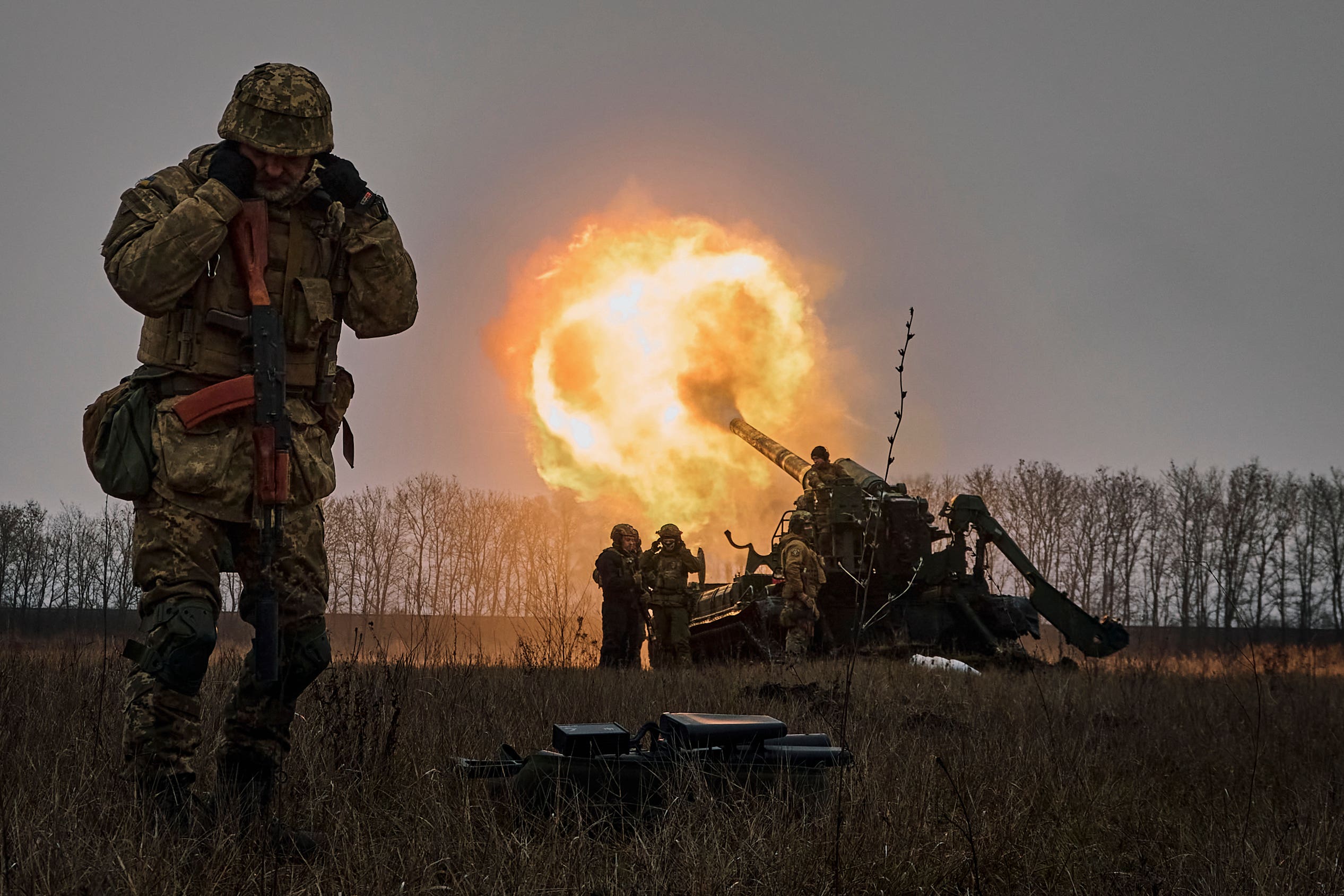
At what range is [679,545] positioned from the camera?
50.0ft

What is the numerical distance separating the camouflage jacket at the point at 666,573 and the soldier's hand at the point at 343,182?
11.6 metres

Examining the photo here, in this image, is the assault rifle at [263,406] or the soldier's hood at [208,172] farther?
the soldier's hood at [208,172]

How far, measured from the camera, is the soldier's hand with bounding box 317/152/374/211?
11.8 ft

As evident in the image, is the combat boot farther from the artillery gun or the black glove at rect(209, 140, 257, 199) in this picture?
the artillery gun

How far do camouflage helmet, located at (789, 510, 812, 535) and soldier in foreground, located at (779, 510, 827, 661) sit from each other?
75 cm

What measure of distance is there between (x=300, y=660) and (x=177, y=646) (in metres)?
0.44

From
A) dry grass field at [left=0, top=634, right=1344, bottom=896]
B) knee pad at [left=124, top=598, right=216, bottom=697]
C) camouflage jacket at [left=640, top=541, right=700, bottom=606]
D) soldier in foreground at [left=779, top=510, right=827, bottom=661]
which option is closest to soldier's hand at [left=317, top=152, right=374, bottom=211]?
knee pad at [left=124, top=598, right=216, bottom=697]

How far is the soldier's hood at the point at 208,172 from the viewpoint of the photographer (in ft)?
11.6

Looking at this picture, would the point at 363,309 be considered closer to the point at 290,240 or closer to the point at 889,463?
the point at 290,240

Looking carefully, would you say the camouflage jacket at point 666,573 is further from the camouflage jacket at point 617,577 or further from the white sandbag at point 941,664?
the white sandbag at point 941,664

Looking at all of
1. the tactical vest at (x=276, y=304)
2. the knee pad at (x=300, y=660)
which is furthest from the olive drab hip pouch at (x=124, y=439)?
the knee pad at (x=300, y=660)

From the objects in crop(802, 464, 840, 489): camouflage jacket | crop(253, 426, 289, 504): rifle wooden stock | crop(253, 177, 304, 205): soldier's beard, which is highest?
crop(802, 464, 840, 489): camouflage jacket

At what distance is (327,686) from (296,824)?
4.76ft

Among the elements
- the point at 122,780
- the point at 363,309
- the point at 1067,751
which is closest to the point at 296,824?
the point at 122,780
